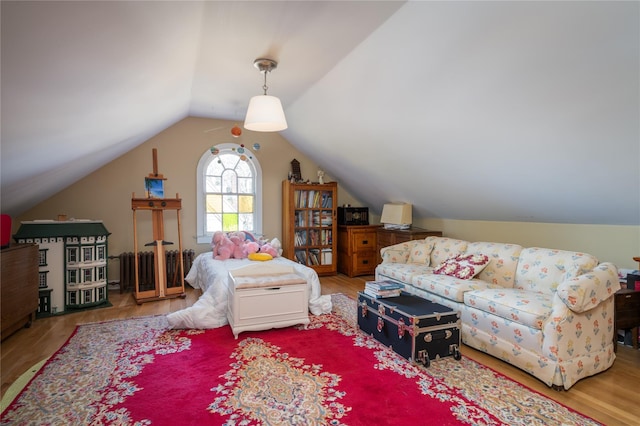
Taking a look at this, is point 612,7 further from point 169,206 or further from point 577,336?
point 169,206

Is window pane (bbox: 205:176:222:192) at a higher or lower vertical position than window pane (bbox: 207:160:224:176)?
lower

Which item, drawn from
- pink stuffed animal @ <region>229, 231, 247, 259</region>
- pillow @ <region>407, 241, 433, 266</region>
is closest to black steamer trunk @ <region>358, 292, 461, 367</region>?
pillow @ <region>407, 241, 433, 266</region>

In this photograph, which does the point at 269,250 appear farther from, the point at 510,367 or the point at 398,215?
the point at 510,367

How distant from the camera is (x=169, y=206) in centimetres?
445

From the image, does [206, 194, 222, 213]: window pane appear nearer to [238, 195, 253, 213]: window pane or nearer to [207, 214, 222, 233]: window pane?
[207, 214, 222, 233]: window pane

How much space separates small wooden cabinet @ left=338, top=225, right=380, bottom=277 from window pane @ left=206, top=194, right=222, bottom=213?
208 centimetres

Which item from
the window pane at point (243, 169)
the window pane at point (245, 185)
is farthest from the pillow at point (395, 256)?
the window pane at point (243, 169)

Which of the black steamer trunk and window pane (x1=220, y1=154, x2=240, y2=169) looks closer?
the black steamer trunk

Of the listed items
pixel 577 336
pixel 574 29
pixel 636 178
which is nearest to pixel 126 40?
pixel 574 29

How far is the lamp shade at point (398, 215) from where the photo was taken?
5203mm

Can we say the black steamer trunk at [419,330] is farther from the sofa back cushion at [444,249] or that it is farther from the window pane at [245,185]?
the window pane at [245,185]

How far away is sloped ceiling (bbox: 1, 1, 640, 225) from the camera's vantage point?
1.67 m

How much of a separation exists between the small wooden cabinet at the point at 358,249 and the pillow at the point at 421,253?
1359 millimetres

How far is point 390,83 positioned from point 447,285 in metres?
1.95
